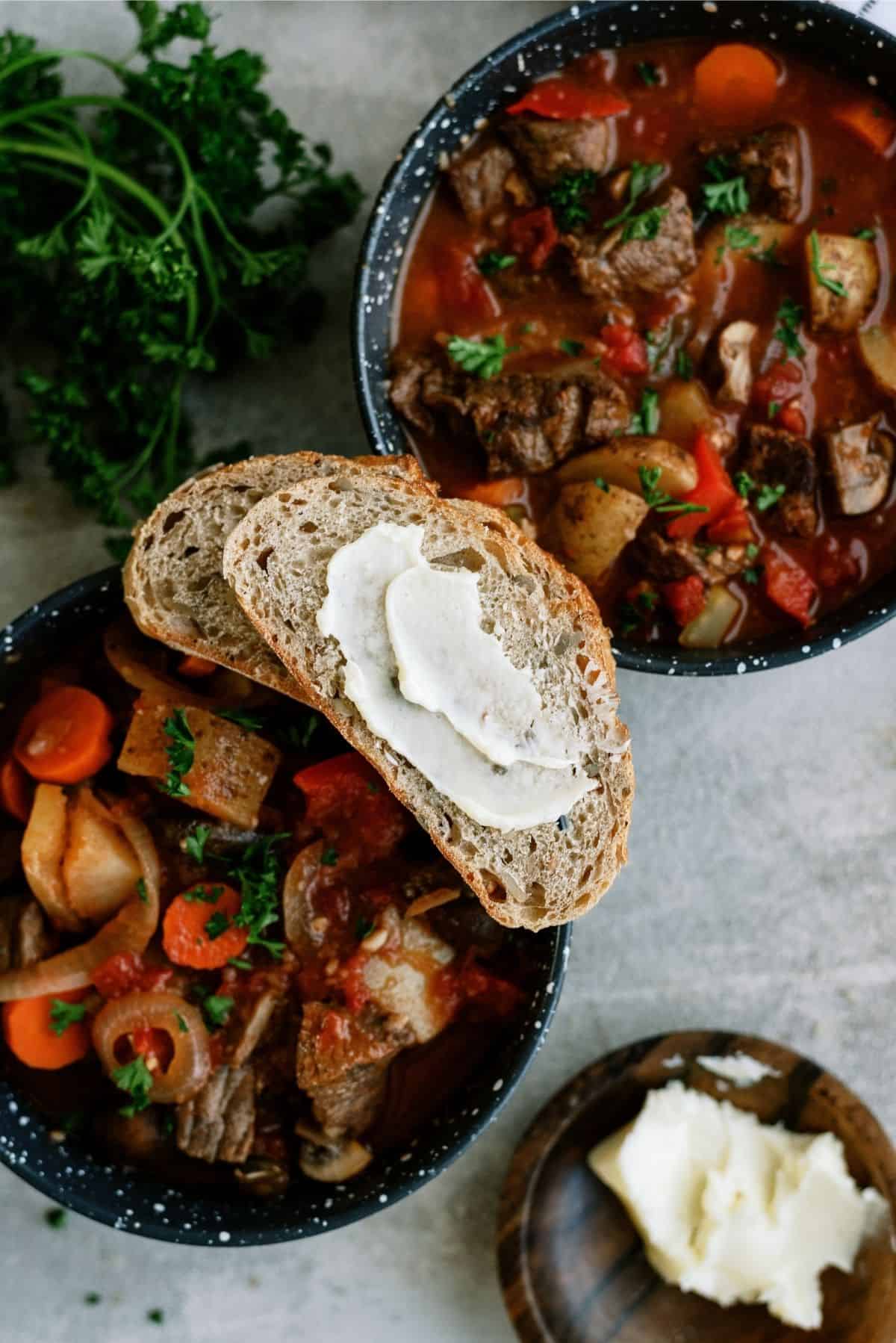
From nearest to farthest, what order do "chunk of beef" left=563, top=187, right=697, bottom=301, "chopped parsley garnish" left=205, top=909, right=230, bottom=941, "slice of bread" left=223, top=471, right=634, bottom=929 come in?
"slice of bread" left=223, top=471, right=634, bottom=929 < "chopped parsley garnish" left=205, top=909, right=230, bottom=941 < "chunk of beef" left=563, top=187, right=697, bottom=301

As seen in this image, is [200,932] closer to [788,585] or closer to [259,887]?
[259,887]

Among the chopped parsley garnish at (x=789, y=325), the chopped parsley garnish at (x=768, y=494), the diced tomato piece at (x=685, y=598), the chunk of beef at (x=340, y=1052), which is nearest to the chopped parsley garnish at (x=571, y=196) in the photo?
the chopped parsley garnish at (x=789, y=325)

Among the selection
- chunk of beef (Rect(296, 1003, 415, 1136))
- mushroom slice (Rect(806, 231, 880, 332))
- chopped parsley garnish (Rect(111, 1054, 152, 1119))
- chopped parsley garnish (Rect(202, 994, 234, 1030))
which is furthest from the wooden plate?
mushroom slice (Rect(806, 231, 880, 332))

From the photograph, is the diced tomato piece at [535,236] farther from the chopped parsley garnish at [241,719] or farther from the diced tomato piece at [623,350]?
the chopped parsley garnish at [241,719]

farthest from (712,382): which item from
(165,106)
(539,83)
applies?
(165,106)

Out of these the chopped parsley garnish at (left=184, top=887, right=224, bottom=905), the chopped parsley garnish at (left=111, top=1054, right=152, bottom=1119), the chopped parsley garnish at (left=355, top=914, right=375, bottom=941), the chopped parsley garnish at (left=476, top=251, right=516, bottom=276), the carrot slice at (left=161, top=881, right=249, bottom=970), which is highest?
the chopped parsley garnish at (left=476, top=251, right=516, bottom=276)

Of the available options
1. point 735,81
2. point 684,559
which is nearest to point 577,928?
point 684,559

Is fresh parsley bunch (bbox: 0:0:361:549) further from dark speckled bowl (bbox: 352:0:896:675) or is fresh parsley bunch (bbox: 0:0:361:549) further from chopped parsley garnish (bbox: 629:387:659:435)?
chopped parsley garnish (bbox: 629:387:659:435)

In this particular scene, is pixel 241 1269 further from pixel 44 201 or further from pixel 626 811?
pixel 44 201
